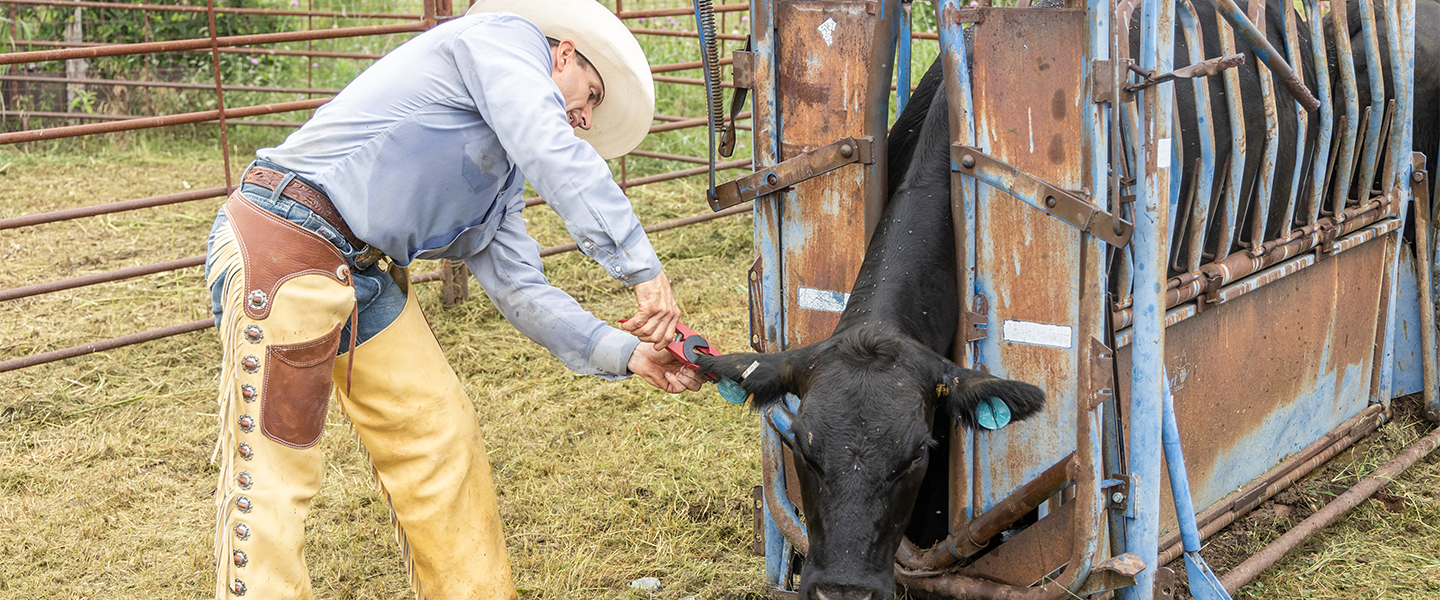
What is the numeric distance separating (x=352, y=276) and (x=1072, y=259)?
1.69 m

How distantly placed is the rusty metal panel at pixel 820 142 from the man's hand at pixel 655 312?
0.57 metres

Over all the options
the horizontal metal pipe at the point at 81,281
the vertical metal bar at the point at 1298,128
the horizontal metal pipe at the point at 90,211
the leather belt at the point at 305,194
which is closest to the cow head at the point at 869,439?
the leather belt at the point at 305,194

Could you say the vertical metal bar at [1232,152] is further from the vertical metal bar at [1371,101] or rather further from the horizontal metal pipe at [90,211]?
the horizontal metal pipe at [90,211]

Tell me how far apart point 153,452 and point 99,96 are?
7374 millimetres

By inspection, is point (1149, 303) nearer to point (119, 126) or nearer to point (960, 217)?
point (960, 217)

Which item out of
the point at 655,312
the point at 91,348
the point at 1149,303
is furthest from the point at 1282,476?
the point at 91,348

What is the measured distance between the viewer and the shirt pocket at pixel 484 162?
2.67 metres

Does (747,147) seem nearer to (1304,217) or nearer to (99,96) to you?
(1304,217)

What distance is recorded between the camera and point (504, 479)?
4.23 metres

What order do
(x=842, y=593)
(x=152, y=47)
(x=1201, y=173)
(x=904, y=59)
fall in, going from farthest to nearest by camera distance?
(x=152, y=47)
(x=1201, y=173)
(x=904, y=59)
(x=842, y=593)

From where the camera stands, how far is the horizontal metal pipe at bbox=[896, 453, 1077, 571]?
8.91ft

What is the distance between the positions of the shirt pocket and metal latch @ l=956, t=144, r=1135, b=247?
1.08 meters

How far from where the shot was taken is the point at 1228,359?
358 centimetres

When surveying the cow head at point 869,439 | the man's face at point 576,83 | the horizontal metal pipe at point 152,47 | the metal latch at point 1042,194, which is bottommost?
the cow head at point 869,439
